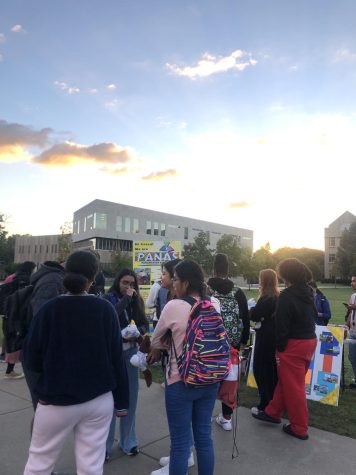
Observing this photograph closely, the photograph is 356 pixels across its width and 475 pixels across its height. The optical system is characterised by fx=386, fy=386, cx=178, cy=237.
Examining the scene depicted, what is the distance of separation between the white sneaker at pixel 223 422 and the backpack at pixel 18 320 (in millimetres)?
2558

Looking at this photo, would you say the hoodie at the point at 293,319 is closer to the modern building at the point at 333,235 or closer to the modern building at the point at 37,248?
the modern building at the point at 37,248

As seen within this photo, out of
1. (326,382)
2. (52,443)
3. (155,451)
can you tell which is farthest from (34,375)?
(326,382)

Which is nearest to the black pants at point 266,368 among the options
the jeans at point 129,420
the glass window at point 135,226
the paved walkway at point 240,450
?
the paved walkway at point 240,450

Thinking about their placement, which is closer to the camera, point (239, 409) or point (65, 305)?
point (65, 305)

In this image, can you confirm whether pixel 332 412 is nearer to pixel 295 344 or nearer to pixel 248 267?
pixel 295 344

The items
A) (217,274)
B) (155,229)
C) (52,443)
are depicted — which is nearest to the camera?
(52,443)

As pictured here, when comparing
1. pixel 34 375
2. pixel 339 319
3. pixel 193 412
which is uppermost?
pixel 34 375

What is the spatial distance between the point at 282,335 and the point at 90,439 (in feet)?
8.64

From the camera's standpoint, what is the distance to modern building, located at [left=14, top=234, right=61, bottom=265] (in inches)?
3578

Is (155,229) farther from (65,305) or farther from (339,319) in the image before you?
(65,305)

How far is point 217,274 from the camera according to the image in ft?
15.9

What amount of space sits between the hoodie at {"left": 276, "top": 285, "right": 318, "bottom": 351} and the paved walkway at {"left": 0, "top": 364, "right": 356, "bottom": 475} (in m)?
1.03

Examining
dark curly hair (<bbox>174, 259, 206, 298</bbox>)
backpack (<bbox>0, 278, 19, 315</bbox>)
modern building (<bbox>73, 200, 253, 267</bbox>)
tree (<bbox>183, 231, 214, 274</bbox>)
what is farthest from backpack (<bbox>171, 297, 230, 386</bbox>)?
modern building (<bbox>73, 200, 253, 267</bbox>)

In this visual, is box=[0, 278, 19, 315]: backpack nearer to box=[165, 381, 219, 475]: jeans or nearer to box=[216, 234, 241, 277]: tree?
box=[165, 381, 219, 475]: jeans
